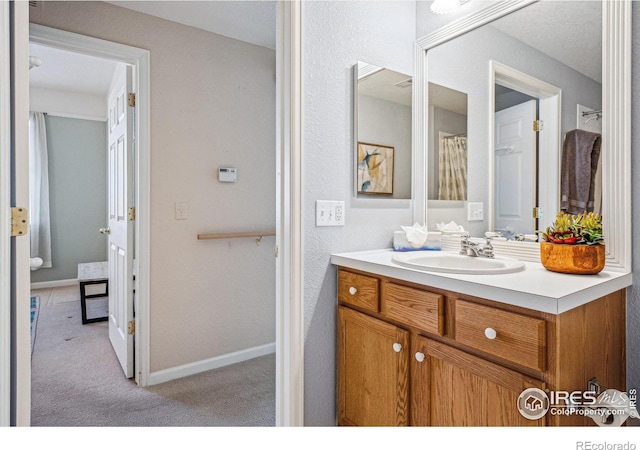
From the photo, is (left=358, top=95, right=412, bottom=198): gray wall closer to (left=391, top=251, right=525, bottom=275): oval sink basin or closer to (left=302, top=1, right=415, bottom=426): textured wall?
(left=302, top=1, right=415, bottom=426): textured wall

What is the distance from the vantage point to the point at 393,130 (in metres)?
1.91

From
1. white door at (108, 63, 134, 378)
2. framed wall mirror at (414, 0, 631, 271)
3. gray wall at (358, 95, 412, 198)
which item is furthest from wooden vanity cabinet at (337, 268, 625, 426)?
white door at (108, 63, 134, 378)

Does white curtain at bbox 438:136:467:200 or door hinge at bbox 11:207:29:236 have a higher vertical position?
white curtain at bbox 438:136:467:200

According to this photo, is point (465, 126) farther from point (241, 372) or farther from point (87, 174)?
point (87, 174)

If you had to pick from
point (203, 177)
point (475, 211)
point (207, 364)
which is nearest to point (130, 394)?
point (207, 364)

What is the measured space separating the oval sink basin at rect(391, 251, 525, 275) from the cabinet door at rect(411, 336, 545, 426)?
0.27 meters

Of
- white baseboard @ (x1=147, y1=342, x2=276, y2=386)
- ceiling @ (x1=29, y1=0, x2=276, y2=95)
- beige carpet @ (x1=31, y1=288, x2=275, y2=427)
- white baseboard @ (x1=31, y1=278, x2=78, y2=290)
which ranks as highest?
ceiling @ (x1=29, y1=0, x2=276, y2=95)

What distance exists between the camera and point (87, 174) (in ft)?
17.0

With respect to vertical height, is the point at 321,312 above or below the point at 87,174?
below

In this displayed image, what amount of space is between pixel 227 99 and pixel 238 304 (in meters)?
1.49

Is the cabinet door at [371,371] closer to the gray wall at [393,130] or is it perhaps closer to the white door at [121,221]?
the gray wall at [393,130]

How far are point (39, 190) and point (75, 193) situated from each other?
0.41 m

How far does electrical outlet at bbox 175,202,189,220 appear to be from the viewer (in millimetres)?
2396

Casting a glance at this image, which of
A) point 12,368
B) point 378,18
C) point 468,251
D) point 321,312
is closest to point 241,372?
point 321,312
